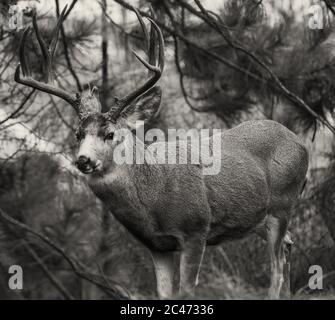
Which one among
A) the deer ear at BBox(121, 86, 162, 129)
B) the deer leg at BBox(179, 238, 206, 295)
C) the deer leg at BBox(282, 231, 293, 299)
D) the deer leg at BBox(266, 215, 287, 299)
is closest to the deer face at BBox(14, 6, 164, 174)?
the deer ear at BBox(121, 86, 162, 129)

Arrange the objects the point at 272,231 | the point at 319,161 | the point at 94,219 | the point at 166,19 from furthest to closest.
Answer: the point at 94,219 < the point at 319,161 < the point at 166,19 < the point at 272,231

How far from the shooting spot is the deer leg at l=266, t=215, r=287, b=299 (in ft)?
22.5

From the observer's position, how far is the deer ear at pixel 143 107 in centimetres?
619

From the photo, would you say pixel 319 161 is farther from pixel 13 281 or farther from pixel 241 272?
pixel 13 281

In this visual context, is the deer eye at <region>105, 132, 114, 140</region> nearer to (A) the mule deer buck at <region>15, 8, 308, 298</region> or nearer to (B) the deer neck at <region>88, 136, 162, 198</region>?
(A) the mule deer buck at <region>15, 8, 308, 298</region>

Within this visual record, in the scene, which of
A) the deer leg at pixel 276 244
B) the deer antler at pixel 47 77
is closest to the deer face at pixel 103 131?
the deer antler at pixel 47 77

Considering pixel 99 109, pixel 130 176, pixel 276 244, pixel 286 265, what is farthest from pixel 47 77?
pixel 286 265

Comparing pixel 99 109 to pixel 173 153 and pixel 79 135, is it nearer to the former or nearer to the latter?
pixel 79 135

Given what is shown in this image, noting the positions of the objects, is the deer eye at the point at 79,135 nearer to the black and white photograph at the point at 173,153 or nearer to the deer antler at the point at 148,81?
the black and white photograph at the point at 173,153

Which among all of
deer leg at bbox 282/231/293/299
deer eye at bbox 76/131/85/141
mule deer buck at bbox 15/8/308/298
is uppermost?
deer eye at bbox 76/131/85/141

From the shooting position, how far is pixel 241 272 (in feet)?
35.7
